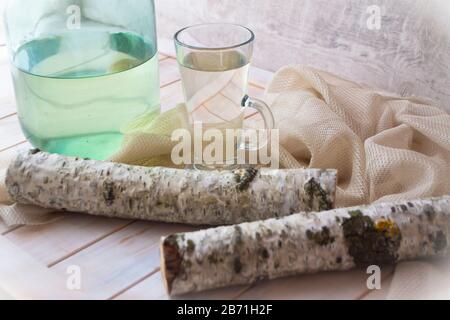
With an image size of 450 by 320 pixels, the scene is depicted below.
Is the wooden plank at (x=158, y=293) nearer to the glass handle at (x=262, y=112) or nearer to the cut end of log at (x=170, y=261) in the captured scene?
the cut end of log at (x=170, y=261)

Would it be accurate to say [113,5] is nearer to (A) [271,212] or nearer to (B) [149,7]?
(B) [149,7]

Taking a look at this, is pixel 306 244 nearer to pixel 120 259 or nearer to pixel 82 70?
pixel 120 259

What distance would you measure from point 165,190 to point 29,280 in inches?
6.2

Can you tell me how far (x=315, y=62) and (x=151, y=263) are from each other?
507 mm

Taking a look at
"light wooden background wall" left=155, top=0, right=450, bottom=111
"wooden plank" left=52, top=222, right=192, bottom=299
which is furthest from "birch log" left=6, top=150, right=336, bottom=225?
"light wooden background wall" left=155, top=0, right=450, bottom=111

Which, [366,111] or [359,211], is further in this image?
[366,111]

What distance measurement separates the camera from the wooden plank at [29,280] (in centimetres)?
61

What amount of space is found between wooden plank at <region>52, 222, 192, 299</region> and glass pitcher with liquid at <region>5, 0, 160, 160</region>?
161 mm

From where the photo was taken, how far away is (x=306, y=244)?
23.5 inches

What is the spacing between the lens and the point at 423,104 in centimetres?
87

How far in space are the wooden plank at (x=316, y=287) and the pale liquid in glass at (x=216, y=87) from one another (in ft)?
0.68

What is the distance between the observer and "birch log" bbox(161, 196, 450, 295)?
0.59 m
